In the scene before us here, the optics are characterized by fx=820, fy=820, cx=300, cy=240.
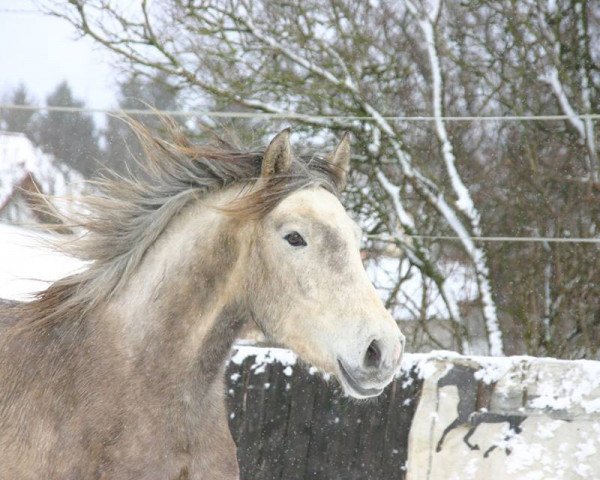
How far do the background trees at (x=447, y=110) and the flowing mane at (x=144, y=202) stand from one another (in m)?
5.21

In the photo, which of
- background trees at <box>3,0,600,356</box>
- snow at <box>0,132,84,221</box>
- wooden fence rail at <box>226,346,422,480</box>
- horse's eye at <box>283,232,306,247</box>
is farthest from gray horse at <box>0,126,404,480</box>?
snow at <box>0,132,84,221</box>

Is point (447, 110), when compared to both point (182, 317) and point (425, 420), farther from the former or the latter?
point (182, 317)

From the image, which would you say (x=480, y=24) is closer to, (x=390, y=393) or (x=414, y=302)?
(x=414, y=302)

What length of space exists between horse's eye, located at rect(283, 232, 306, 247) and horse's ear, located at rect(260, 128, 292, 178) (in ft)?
0.85

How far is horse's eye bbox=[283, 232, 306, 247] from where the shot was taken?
2756mm

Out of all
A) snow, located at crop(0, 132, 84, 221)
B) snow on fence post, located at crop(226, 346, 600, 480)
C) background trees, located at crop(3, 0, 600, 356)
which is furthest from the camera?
snow, located at crop(0, 132, 84, 221)

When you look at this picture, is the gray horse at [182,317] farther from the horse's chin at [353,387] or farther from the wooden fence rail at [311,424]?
the wooden fence rail at [311,424]

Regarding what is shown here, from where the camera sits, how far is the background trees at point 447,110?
834cm

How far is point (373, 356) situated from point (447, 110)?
23.8 ft

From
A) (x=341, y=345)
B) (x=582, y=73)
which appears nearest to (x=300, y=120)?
(x=582, y=73)

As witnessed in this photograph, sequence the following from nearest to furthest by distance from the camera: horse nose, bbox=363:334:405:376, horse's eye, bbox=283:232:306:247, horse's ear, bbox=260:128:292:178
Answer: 1. horse nose, bbox=363:334:405:376
2. horse's eye, bbox=283:232:306:247
3. horse's ear, bbox=260:128:292:178

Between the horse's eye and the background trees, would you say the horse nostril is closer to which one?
the horse's eye

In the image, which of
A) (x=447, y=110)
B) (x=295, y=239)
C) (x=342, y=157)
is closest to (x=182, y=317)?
(x=295, y=239)

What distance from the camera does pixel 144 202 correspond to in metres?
3.08
